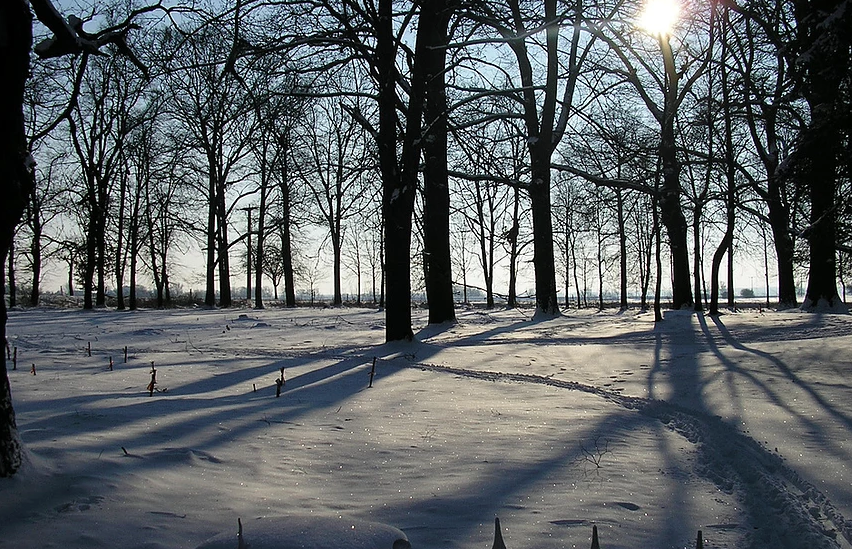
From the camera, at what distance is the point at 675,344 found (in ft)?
Result: 34.8

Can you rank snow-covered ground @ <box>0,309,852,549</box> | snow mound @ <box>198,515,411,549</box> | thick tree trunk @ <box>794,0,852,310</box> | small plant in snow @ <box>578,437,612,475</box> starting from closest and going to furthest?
snow mound @ <box>198,515,411,549</box> → snow-covered ground @ <box>0,309,852,549</box> → small plant in snow @ <box>578,437,612,475</box> → thick tree trunk @ <box>794,0,852,310</box>

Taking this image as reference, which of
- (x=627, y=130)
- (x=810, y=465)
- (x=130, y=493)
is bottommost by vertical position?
(x=810, y=465)

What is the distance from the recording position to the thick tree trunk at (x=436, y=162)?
992 cm

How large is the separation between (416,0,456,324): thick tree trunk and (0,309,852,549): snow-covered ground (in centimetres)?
391

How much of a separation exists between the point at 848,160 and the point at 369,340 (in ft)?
30.3

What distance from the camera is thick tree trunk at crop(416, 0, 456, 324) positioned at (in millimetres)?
9922

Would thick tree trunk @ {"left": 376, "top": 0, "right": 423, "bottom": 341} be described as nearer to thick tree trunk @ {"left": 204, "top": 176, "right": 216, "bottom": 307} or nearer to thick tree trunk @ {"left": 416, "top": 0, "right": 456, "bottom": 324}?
thick tree trunk @ {"left": 416, "top": 0, "right": 456, "bottom": 324}

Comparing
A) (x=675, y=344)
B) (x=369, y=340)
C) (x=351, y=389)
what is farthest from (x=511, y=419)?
(x=369, y=340)

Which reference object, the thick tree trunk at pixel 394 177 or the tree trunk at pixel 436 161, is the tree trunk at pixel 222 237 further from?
the thick tree trunk at pixel 394 177

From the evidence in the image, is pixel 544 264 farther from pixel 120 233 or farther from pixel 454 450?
pixel 120 233

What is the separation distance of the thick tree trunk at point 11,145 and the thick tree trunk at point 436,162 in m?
6.36

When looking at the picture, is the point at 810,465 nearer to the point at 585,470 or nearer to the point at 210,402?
the point at 585,470

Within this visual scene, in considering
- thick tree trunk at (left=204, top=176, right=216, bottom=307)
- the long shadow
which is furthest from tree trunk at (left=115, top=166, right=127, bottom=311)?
the long shadow

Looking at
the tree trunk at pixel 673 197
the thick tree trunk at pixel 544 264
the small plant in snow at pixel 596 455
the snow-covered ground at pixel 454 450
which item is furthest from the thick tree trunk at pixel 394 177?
the tree trunk at pixel 673 197
